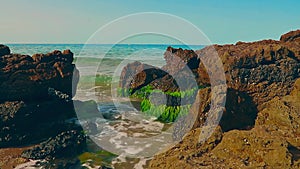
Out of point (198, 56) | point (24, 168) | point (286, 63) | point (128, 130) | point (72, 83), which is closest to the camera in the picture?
point (24, 168)

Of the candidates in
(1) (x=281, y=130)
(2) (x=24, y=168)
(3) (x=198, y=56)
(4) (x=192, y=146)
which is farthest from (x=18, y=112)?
(3) (x=198, y=56)

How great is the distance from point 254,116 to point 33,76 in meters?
7.78

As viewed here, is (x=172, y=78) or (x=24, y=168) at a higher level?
(x=172, y=78)

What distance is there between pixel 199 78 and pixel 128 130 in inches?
238

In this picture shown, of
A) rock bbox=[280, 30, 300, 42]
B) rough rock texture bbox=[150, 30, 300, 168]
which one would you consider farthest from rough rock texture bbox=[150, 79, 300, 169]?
rock bbox=[280, 30, 300, 42]

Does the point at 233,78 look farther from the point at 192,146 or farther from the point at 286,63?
the point at 192,146

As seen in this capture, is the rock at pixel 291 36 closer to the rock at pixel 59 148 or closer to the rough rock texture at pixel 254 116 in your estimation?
the rough rock texture at pixel 254 116

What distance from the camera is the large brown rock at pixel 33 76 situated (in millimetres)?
9500

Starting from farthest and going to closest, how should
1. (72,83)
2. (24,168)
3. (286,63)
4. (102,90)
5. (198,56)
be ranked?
(102,90) < (198,56) < (72,83) < (286,63) < (24,168)

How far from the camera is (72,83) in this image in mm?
12188

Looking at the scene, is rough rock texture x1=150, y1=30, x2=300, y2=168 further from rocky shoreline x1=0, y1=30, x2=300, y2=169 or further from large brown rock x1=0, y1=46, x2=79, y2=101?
large brown rock x1=0, y1=46, x2=79, y2=101

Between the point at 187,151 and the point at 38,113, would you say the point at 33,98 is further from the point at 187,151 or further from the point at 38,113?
the point at 187,151

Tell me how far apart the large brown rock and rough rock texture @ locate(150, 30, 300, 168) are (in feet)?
18.2

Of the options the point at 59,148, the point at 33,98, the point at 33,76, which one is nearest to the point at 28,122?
the point at 33,98
